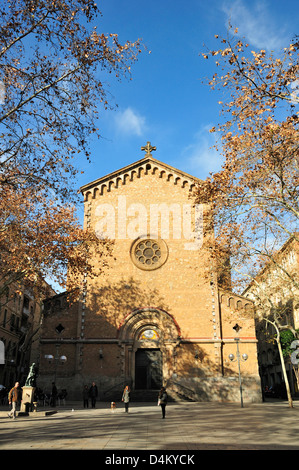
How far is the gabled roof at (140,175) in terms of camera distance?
1288 inches

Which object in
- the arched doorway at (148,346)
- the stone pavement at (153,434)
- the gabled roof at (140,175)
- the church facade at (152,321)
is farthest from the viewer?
the gabled roof at (140,175)

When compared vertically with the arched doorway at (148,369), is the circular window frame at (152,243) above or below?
above

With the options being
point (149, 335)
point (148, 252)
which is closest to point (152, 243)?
point (148, 252)

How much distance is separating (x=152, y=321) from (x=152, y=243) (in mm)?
6085

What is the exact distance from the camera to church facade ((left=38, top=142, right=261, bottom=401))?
2788 centimetres

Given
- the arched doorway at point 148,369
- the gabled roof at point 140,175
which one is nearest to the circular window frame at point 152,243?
the gabled roof at point 140,175

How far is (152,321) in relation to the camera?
96.1ft

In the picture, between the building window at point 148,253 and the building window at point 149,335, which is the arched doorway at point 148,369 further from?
the building window at point 148,253

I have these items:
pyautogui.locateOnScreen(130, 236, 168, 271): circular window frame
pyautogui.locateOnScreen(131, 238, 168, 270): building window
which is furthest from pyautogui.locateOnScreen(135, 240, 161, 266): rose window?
pyautogui.locateOnScreen(130, 236, 168, 271): circular window frame

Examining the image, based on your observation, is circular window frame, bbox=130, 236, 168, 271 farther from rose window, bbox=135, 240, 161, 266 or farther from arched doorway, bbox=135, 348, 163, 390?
arched doorway, bbox=135, 348, 163, 390

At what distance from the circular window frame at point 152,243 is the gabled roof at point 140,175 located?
5.21 meters

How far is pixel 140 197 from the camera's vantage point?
32500mm

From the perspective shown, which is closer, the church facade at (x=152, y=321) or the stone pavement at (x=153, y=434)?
the stone pavement at (x=153, y=434)

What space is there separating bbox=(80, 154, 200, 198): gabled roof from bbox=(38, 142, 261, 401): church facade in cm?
186
